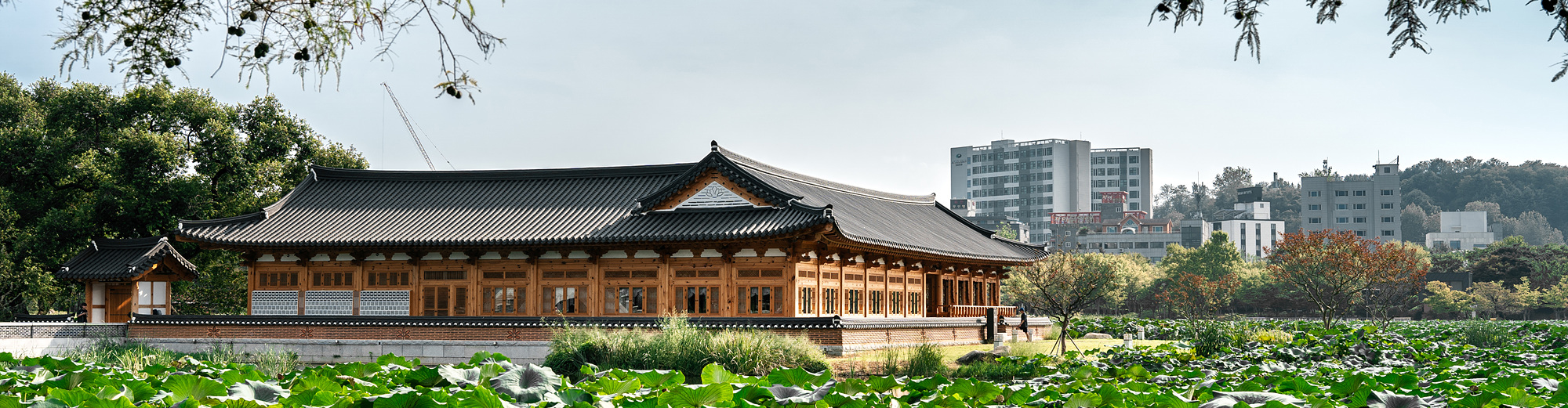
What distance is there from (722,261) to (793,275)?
1.70 metres

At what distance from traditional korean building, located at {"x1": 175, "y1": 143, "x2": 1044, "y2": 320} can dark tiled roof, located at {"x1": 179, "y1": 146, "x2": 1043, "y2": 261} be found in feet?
0.18

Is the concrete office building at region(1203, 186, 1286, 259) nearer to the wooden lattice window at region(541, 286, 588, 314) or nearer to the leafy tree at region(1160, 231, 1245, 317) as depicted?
the leafy tree at region(1160, 231, 1245, 317)

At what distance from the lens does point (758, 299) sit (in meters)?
24.5

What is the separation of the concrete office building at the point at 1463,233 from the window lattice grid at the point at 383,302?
11047cm

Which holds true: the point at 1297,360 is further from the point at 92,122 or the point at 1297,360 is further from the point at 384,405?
the point at 92,122

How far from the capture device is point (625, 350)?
18.1 metres

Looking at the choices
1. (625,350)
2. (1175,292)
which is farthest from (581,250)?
(1175,292)

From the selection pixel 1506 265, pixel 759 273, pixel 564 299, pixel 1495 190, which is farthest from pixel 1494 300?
pixel 1495 190

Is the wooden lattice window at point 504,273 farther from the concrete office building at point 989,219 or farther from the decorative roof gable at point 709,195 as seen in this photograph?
the concrete office building at point 989,219

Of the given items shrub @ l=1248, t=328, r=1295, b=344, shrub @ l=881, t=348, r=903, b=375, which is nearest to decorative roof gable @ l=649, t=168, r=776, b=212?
shrub @ l=881, t=348, r=903, b=375

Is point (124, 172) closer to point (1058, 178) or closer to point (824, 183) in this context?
point (824, 183)

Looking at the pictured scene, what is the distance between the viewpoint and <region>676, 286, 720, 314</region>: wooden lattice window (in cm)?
2488

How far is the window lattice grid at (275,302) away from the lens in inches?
1094

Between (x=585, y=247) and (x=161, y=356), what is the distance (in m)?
8.67
